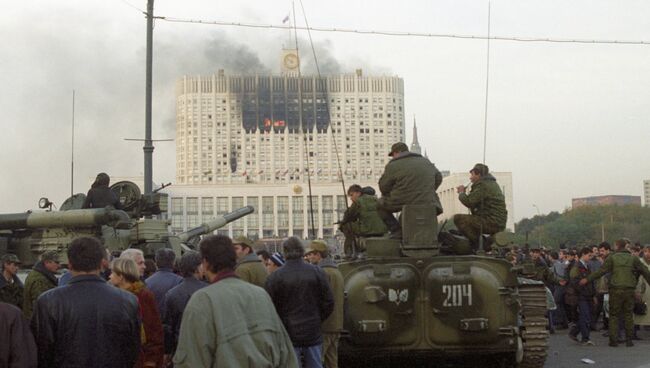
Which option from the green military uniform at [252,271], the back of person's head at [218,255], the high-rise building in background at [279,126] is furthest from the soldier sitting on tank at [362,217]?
the high-rise building in background at [279,126]

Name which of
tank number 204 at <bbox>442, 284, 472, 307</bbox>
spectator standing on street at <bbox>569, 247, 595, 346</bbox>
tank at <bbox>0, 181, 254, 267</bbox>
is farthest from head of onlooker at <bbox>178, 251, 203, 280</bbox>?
spectator standing on street at <bbox>569, 247, 595, 346</bbox>

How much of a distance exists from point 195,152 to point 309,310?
17613 cm

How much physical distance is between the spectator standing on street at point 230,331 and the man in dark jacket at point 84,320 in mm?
802

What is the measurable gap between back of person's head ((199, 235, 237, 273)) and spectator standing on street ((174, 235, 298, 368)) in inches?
2.8

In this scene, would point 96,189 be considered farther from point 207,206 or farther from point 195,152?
point 195,152

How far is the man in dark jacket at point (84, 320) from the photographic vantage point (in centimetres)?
562

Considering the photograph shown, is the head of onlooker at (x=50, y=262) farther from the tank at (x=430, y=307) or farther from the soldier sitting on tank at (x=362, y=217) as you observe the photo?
the soldier sitting on tank at (x=362, y=217)

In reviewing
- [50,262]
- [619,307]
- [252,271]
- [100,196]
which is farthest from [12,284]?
[619,307]

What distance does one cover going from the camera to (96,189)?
16.4 meters

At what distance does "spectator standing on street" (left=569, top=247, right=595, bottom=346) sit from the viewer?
57.5 ft

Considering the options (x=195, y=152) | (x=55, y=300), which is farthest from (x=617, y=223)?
(x=55, y=300)

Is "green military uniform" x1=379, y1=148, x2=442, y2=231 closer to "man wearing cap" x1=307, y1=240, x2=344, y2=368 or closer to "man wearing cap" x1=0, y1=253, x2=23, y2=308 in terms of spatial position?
"man wearing cap" x1=307, y1=240, x2=344, y2=368

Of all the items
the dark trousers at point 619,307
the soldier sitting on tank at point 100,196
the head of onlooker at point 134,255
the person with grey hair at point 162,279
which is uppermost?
the soldier sitting on tank at point 100,196

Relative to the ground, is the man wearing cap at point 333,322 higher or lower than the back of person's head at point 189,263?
lower
